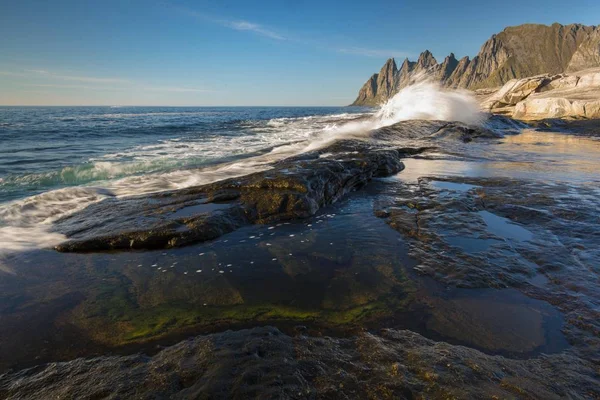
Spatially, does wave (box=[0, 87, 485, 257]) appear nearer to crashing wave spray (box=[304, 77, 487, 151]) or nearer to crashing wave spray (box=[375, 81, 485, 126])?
crashing wave spray (box=[304, 77, 487, 151])

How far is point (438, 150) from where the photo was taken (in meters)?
13.7

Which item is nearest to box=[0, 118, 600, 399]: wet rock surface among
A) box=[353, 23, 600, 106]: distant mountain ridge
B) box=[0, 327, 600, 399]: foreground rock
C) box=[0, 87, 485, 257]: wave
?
box=[0, 327, 600, 399]: foreground rock

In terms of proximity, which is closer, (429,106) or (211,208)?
(211,208)

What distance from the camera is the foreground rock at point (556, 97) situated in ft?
93.7

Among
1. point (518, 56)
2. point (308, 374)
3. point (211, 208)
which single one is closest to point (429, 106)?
point (211, 208)

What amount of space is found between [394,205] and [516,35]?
9066 inches

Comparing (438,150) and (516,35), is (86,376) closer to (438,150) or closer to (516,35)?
(438,150)

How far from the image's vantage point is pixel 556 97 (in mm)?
30938

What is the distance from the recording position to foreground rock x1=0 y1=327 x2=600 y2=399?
2121 millimetres

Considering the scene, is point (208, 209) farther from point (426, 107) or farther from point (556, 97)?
point (556, 97)

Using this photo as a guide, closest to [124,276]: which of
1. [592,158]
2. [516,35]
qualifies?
[592,158]

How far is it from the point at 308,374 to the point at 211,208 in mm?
4296

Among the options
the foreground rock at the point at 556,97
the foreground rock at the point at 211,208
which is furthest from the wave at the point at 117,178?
the foreground rock at the point at 556,97

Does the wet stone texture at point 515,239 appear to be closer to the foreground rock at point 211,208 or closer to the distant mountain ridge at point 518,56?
the foreground rock at point 211,208
